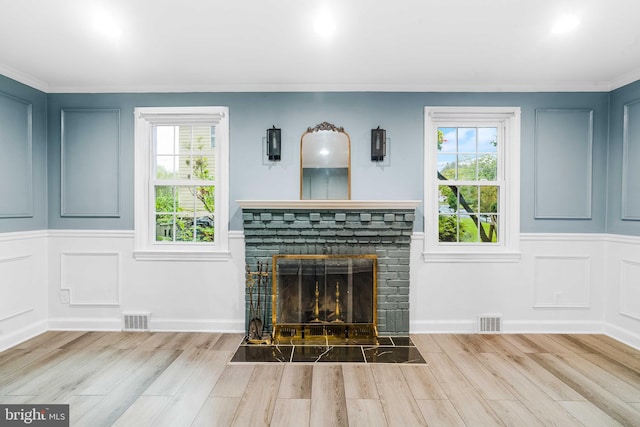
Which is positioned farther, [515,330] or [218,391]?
[515,330]

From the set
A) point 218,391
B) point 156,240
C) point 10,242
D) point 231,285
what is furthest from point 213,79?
point 218,391

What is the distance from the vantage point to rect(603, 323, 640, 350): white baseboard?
317 cm

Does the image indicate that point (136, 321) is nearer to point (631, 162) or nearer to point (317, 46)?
point (317, 46)

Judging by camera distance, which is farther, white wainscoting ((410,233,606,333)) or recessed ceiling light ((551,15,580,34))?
white wainscoting ((410,233,606,333))

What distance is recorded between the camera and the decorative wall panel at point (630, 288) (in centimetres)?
320

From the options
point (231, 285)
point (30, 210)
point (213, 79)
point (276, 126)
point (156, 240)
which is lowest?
point (231, 285)

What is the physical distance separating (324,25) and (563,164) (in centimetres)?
272

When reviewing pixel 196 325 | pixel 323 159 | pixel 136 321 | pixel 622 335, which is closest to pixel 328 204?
pixel 323 159

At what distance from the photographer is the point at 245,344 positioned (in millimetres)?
3197

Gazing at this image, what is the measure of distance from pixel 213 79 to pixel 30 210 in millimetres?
2098

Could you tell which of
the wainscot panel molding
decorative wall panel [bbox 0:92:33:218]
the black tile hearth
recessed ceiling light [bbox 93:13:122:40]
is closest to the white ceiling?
recessed ceiling light [bbox 93:13:122:40]

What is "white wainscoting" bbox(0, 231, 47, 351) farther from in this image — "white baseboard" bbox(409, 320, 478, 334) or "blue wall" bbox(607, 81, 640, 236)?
"blue wall" bbox(607, 81, 640, 236)

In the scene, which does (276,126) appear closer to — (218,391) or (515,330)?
(218,391)

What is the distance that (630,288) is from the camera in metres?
3.27
